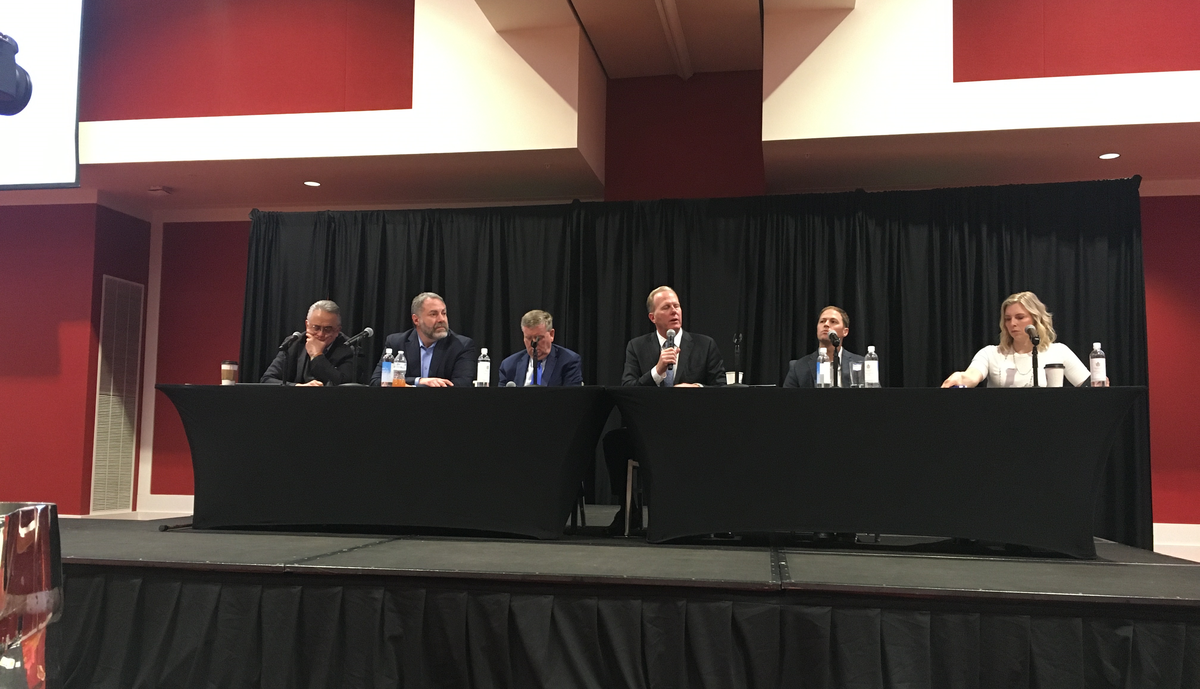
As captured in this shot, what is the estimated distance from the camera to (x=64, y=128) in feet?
14.8

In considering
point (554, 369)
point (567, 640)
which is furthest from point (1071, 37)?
point (567, 640)

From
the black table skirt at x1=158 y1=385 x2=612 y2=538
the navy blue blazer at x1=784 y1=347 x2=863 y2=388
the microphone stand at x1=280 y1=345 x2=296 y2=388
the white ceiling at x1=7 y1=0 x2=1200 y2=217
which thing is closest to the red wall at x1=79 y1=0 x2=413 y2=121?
the white ceiling at x1=7 y1=0 x2=1200 y2=217

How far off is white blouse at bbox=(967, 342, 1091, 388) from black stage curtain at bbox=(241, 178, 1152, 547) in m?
1.87

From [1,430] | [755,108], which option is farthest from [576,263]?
[1,430]

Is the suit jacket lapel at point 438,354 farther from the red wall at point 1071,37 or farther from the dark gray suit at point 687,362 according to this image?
the red wall at point 1071,37

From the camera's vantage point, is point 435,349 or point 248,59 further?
point 248,59

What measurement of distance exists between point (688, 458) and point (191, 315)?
5.32 metres

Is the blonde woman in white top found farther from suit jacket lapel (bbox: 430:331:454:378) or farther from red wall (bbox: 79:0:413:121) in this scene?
red wall (bbox: 79:0:413:121)

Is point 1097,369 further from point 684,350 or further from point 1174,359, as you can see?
point 1174,359

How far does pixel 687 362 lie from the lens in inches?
154

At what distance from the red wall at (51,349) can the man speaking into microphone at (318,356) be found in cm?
315

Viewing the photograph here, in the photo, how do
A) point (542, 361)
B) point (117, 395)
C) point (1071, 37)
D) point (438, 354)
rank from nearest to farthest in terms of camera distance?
point (542, 361) < point (438, 354) < point (1071, 37) < point (117, 395)

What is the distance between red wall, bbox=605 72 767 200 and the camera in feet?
19.9

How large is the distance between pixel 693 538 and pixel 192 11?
5.07 m
